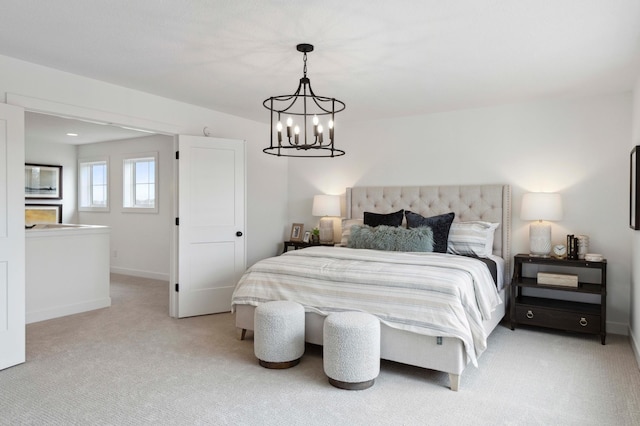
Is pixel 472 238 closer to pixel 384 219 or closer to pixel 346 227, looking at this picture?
pixel 384 219

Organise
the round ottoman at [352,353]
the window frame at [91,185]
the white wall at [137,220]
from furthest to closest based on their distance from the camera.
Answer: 1. the window frame at [91,185]
2. the white wall at [137,220]
3. the round ottoman at [352,353]

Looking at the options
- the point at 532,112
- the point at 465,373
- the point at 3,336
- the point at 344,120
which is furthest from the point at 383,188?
the point at 3,336

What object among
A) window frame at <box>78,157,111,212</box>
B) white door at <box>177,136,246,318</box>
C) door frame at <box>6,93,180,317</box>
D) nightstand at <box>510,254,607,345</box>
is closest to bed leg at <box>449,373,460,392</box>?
nightstand at <box>510,254,607,345</box>

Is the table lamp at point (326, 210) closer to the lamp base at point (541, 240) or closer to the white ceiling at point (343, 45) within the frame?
the white ceiling at point (343, 45)

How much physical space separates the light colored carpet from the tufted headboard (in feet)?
3.90

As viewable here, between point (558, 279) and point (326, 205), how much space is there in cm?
269

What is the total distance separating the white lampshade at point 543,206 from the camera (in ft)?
13.5

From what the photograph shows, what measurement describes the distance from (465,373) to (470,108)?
295cm

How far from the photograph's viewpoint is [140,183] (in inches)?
278

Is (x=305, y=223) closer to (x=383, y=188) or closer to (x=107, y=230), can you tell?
(x=383, y=188)

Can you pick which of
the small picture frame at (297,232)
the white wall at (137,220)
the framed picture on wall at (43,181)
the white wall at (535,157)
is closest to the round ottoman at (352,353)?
the white wall at (535,157)

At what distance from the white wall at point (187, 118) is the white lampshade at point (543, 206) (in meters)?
2.91

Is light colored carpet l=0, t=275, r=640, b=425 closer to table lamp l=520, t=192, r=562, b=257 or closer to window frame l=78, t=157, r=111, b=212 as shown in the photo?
table lamp l=520, t=192, r=562, b=257

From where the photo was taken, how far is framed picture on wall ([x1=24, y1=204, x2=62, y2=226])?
7195 mm
